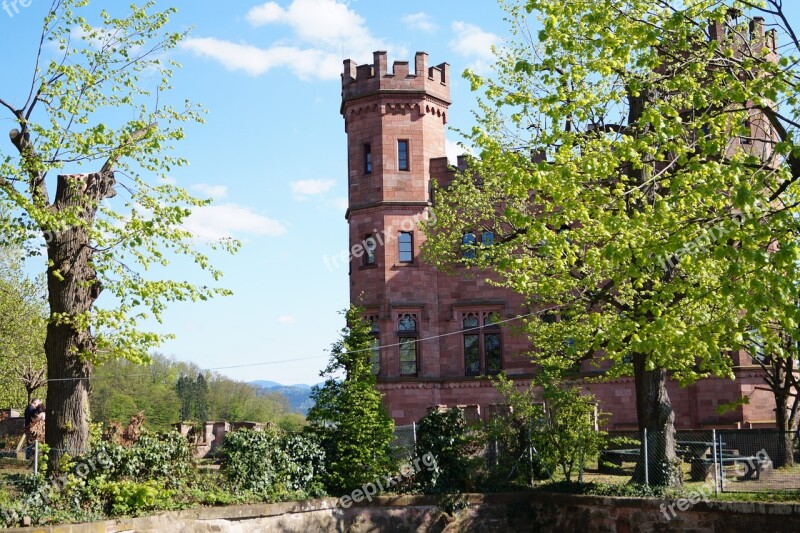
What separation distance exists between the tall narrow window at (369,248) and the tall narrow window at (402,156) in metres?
2.89

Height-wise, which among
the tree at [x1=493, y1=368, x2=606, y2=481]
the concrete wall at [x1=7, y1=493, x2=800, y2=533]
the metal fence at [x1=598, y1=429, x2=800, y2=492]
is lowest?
the concrete wall at [x1=7, y1=493, x2=800, y2=533]

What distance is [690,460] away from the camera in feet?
71.2

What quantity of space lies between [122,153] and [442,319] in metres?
16.5

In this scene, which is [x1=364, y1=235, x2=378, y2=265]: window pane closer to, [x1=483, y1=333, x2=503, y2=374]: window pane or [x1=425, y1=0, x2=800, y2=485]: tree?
[x1=483, y1=333, x2=503, y2=374]: window pane

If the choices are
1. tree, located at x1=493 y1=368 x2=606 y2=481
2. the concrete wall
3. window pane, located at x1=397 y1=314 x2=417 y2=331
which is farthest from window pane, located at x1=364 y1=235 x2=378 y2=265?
the concrete wall

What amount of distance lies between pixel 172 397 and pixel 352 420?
55.6 meters

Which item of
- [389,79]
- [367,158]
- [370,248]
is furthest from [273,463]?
[389,79]

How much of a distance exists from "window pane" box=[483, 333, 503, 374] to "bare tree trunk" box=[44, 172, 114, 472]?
17325 millimetres

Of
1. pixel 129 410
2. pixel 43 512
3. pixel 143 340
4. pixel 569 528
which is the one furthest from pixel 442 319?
pixel 129 410

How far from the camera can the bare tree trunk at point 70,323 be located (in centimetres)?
1647

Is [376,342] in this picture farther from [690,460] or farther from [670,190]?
[670,190]

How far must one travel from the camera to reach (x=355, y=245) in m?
31.5

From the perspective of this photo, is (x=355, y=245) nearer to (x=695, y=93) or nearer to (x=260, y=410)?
(x=695, y=93)

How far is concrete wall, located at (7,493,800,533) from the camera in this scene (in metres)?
15.3
